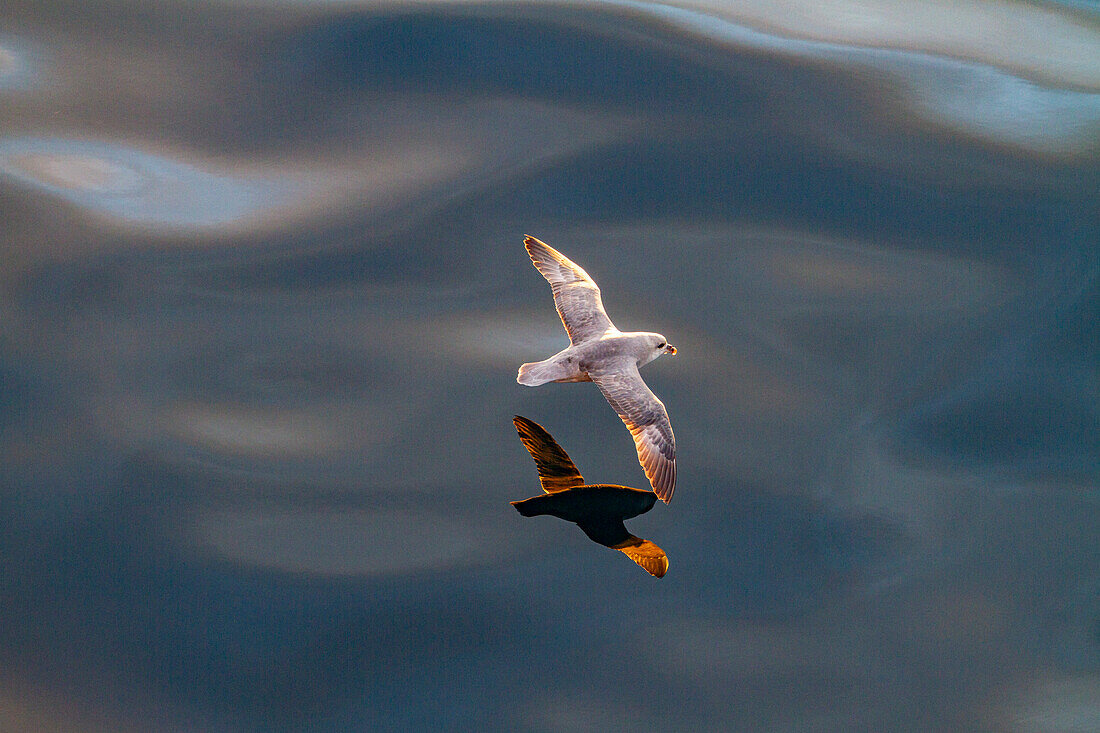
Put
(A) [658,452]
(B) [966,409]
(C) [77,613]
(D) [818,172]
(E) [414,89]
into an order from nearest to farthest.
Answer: (C) [77,613] → (A) [658,452] → (B) [966,409] → (D) [818,172] → (E) [414,89]

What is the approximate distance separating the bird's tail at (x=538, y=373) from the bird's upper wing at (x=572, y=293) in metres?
0.36

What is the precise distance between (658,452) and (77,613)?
277 centimetres

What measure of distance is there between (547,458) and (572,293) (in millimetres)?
1201

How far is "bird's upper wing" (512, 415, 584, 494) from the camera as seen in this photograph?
14.9ft

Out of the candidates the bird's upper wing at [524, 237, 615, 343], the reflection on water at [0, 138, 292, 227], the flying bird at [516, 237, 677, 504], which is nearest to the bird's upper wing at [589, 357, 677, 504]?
the flying bird at [516, 237, 677, 504]

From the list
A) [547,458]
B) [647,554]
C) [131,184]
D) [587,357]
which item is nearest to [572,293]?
[587,357]

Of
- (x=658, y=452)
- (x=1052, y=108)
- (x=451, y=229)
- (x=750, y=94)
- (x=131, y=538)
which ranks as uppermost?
(x=1052, y=108)

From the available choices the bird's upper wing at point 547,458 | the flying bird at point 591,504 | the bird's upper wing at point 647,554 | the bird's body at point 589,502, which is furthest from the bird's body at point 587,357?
the bird's upper wing at point 647,554

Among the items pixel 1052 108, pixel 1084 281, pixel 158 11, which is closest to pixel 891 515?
pixel 1084 281

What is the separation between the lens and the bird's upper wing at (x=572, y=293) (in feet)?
17.3

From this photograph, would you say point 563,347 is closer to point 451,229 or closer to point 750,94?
point 451,229

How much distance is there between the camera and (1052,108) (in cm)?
700

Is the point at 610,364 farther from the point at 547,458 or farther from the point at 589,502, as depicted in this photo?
the point at 589,502

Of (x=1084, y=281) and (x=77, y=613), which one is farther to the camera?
(x=1084, y=281)
